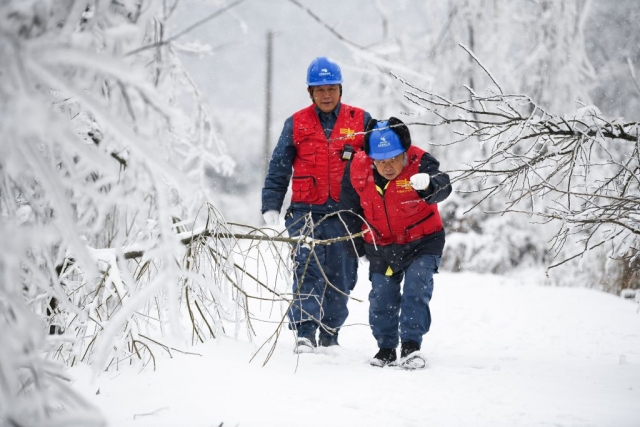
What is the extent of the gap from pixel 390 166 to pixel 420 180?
31 centimetres

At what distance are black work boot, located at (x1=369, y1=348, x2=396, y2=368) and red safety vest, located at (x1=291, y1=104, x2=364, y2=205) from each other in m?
1.14

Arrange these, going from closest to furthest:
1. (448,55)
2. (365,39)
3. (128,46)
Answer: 1. (128,46)
2. (365,39)
3. (448,55)

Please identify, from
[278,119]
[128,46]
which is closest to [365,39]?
[128,46]

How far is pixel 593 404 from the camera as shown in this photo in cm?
254

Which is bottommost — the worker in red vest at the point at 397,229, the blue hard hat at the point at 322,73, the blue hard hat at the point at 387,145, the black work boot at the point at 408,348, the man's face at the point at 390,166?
the black work boot at the point at 408,348

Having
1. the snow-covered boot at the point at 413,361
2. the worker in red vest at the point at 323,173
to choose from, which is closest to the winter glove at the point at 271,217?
the worker in red vest at the point at 323,173

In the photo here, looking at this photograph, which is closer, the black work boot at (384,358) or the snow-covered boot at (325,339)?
the black work boot at (384,358)

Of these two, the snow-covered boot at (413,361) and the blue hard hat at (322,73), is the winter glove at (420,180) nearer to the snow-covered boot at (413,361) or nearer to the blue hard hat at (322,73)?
the snow-covered boot at (413,361)

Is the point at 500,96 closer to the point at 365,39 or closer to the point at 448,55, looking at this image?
the point at 365,39

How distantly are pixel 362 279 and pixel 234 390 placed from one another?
6649mm

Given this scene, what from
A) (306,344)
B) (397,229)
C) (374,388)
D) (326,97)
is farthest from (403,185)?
(374,388)

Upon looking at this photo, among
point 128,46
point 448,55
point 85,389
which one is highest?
point 448,55

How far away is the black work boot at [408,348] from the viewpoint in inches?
140

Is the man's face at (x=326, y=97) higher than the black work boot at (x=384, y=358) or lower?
higher
